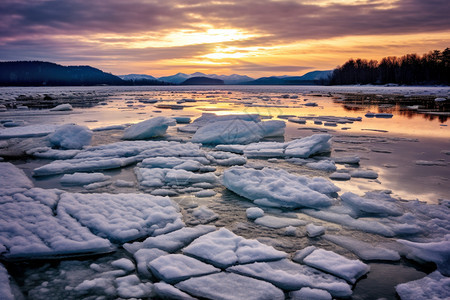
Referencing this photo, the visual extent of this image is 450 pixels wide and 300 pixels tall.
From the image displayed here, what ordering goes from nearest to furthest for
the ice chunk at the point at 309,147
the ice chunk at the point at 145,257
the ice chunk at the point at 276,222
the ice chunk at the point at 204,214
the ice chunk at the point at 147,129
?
the ice chunk at the point at 145,257, the ice chunk at the point at 276,222, the ice chunk at the point at 204,214, the ice chunk at the point at 309,147, the ice chunk at the point at 147,129

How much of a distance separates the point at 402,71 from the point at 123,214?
7757 cm

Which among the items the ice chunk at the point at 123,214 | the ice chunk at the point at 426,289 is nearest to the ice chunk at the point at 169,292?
the ice chunk at the point at 123,214

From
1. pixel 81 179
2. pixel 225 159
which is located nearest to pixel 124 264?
pixel 81 179

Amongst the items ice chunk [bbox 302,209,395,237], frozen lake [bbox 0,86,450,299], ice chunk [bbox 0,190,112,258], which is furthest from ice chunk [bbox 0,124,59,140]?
ice chunk [bbox 302,209,395,237]

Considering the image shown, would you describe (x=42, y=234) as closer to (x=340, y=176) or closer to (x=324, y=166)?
(x=340, y=176)

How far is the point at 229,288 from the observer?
198cm

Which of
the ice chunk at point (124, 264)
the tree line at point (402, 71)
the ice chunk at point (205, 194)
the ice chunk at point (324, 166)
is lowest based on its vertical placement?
the ice chunk at point (124, 264)

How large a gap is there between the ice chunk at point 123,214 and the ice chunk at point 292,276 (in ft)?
3.08

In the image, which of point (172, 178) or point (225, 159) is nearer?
point (172, 178)

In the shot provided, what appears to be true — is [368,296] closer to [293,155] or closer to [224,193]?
[224,193]

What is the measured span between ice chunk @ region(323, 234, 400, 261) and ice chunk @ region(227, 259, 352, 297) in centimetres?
47

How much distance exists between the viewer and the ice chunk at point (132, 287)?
193 centimetres

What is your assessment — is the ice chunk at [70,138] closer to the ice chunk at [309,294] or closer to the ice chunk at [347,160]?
the ice chunk at [347,160]

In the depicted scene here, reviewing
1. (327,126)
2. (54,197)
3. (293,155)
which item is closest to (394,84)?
(327,126)
